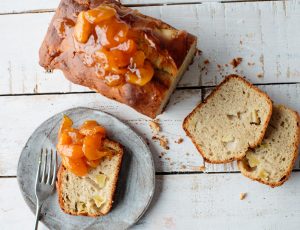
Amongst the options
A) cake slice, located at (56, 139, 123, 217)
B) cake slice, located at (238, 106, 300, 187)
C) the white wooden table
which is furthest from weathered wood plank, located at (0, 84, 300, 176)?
cake slice, located at (56, 139, 123, 217)

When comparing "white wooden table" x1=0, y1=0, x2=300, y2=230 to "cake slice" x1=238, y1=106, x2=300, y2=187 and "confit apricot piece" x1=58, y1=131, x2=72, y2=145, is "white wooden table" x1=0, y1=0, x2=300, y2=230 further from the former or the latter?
"confit apricot piece" x1=58, y1=131, x2=72, y2=145

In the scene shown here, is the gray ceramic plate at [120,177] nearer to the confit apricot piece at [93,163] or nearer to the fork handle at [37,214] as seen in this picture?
the fork handle at [37,214]

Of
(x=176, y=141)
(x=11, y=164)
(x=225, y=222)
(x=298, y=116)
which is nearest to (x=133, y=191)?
(x=176, y=141)

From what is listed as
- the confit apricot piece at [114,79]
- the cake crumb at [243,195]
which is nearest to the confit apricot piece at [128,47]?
the confit apricot piece at [114,79]

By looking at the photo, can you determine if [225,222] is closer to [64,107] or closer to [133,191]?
[133,191]

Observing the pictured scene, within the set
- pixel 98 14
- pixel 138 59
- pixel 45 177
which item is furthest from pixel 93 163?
pixel 98 14

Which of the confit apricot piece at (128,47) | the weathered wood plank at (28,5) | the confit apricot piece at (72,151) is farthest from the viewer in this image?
the weathered wood plank at (28,5)
